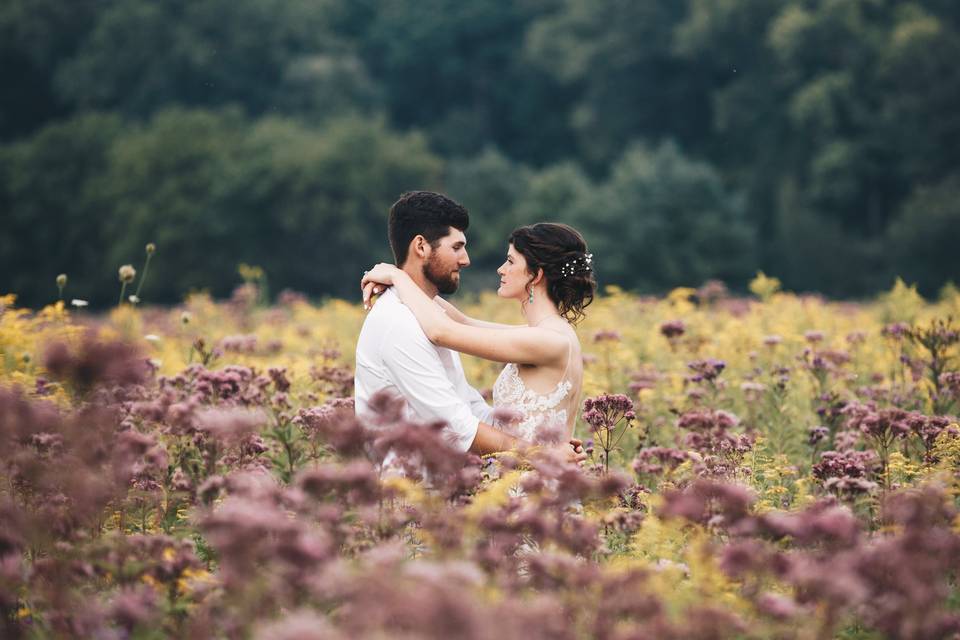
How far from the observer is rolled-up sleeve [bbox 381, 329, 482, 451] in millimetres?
5422

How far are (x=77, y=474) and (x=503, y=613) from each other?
5.92 ft

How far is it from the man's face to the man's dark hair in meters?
0.03

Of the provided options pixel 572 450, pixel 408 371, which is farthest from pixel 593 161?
pixel 572 450

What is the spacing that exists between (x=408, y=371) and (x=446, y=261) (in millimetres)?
745

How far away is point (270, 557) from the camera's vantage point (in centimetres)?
319

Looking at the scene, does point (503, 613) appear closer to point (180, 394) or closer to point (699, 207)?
point (180, 394)

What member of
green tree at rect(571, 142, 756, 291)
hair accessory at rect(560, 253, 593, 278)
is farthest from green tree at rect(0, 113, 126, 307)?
hair accessory at rect(560, 253, 593, 278)

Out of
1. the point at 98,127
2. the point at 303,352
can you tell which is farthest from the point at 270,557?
the point at 98,127

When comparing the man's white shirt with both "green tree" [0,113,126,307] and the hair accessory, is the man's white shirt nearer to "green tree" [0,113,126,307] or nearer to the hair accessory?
the hair accessory

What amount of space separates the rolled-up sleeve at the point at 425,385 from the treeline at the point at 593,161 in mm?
34688

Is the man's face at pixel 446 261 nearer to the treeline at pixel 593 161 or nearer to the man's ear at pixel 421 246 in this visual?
the man's ear at pixel 421 246

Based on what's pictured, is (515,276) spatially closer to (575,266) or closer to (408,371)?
(575,266)

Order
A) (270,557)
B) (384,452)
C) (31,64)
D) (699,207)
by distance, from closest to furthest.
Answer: (270,557), (384,452), (699,207), (31,64)

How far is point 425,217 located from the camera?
19.5 feet
